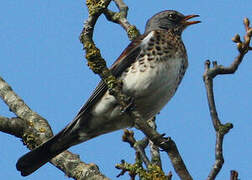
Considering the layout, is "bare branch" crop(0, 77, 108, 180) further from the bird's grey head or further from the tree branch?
the bird's grey head

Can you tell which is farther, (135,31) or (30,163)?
(135,31)

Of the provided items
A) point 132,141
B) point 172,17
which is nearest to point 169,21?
point 172,17

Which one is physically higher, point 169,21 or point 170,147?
point 169,21

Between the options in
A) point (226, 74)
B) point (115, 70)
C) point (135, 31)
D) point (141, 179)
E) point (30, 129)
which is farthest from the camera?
point (135, 31)

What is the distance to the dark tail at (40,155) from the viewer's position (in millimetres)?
5027

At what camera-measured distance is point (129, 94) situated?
16.3 feet

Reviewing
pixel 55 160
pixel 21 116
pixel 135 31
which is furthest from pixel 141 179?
pixel 135 31

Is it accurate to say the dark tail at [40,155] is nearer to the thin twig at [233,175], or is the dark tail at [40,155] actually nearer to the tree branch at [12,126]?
the tree branch at [12,126]

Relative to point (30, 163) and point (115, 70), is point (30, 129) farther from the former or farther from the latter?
point (115, 70)

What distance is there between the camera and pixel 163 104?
5309 mm

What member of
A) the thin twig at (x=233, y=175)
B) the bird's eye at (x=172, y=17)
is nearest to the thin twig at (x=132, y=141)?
the thin twig at (x=233, y=175)

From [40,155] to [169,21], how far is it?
2.48 meters

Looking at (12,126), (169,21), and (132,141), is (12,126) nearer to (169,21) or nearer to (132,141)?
(132,141)

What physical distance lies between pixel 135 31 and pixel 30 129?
5.94ft
